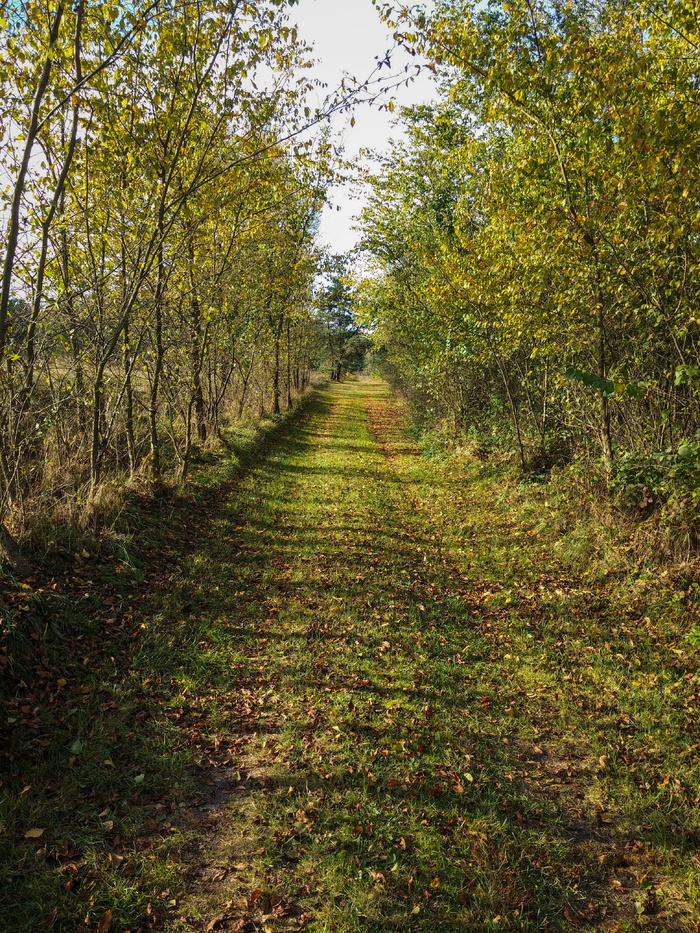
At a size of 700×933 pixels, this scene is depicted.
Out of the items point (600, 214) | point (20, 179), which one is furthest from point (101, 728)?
point (600, 214)

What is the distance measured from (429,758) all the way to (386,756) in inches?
14.1

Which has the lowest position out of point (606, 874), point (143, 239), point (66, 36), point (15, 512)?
point (606, 874)

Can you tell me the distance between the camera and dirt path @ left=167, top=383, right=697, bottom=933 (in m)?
3.19

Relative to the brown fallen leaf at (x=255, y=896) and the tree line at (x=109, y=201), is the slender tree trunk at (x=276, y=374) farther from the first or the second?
the brown fallen leaf at (x=255, y=896)

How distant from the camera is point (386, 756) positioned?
436cm

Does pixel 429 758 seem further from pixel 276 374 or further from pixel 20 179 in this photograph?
pixel 276 374

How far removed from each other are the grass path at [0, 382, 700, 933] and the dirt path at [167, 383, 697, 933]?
19 millimetres

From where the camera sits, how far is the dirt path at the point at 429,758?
3.19m

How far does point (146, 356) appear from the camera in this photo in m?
9.54

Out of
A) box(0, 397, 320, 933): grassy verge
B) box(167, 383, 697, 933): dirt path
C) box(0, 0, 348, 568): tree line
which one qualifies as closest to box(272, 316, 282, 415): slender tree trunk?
box(0, 0, 348, 568): tree line

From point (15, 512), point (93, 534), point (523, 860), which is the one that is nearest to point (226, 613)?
point (93, 534)

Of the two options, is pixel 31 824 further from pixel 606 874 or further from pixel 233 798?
pixel 606 874

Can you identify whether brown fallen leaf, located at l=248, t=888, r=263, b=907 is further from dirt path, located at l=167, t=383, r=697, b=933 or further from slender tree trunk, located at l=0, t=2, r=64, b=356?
slender tree trunk, located at l=0, t=2, r=64, b=356

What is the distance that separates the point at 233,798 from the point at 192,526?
18.5ft
